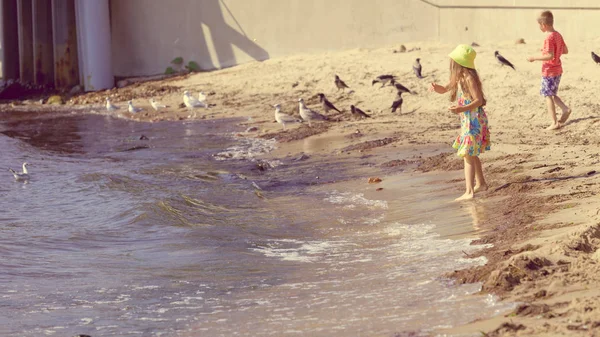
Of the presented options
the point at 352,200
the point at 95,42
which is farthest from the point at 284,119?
the point at 95,42

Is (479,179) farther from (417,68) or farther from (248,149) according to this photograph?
(417,68)

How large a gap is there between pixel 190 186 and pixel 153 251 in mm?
3690

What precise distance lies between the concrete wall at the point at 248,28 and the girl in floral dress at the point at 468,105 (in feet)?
37.0

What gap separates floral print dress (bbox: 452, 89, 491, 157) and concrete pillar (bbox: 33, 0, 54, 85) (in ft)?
59.8

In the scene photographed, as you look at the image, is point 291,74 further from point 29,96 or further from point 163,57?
point 29,96

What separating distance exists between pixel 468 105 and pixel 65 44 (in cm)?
1750

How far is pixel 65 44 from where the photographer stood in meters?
24.4

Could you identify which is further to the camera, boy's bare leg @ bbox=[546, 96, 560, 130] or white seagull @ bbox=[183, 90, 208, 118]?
white seagull @ bbox=[183, 90, 208, 118]

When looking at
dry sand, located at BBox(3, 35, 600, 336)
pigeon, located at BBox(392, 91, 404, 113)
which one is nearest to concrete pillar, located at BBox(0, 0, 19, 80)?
dry sand, located at BBox(3, 35, 600, 336)

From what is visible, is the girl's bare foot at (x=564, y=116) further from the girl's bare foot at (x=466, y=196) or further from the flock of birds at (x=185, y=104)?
the flock of birds at (x=185, y=104)

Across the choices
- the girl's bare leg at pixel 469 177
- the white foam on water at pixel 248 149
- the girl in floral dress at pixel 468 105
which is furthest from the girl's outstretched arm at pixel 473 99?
the white foam on water at pixel 248 149

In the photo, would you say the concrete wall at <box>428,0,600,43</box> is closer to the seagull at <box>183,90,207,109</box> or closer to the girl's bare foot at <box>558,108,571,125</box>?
the girl's bare foot at <box>558,108,571,125</box>

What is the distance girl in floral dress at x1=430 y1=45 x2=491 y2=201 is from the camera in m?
8.59

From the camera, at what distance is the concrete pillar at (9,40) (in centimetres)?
2588
